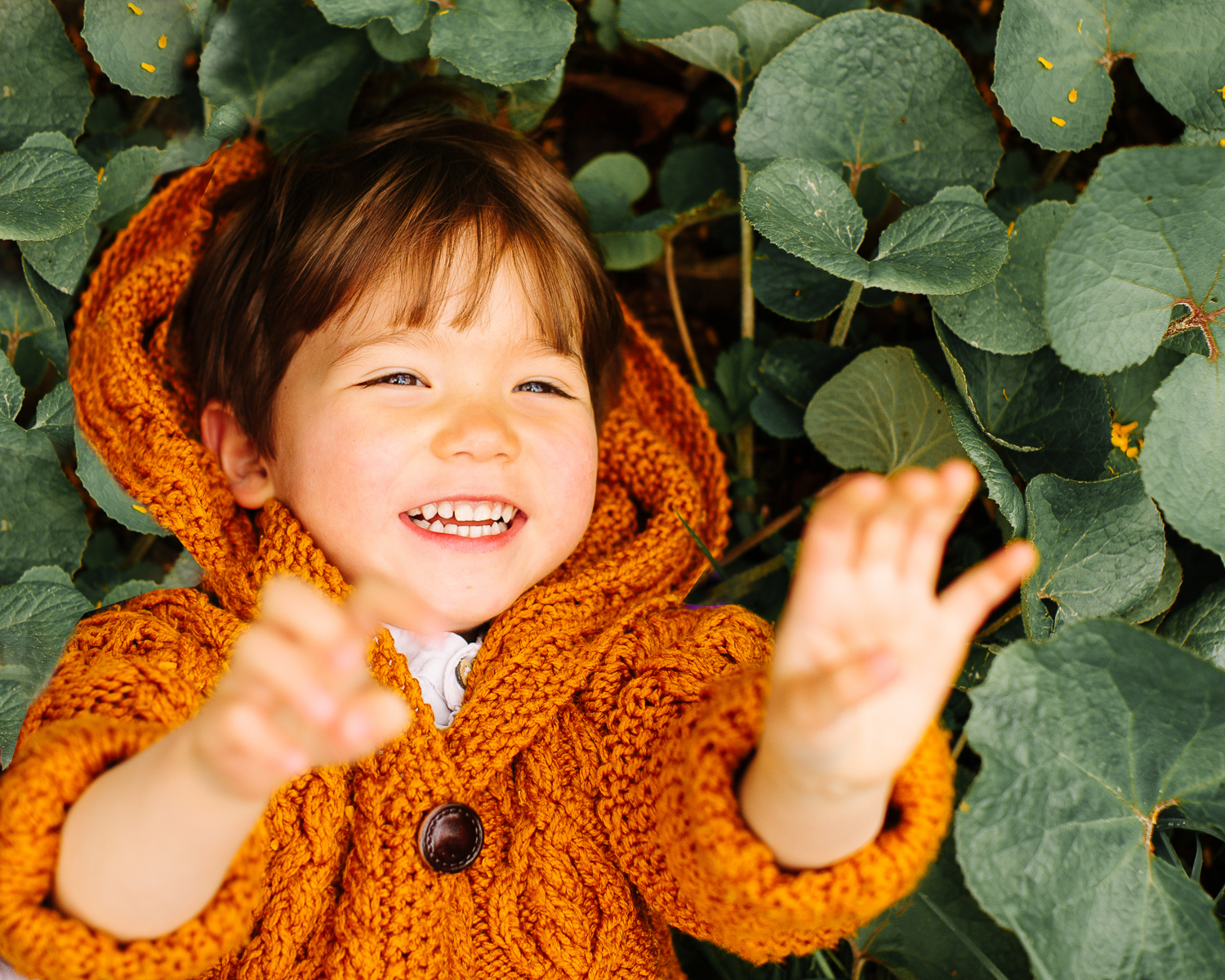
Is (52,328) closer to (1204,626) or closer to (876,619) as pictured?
(876,619)

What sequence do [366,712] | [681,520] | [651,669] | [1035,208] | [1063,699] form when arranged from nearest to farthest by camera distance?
[366,712]
[1063,699]
[651,669]
[1035,208]
[681,520]

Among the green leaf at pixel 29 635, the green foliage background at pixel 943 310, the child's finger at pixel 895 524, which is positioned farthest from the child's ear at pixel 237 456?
the child's finger at pixel 895 524

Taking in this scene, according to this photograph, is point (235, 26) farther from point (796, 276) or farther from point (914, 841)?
point (914, 841)

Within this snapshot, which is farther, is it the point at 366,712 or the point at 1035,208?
the point at 1035,208

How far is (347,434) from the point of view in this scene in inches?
35.6

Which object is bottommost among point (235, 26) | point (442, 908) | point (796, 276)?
point (442, 908)

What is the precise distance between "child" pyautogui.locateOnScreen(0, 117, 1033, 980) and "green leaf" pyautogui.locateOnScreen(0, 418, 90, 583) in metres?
0.13

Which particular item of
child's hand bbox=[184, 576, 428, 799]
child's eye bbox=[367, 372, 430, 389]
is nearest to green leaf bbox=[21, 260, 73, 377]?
child's eye bbox=[367, 372, 430, 389]

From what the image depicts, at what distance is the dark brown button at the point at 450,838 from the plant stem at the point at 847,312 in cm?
70

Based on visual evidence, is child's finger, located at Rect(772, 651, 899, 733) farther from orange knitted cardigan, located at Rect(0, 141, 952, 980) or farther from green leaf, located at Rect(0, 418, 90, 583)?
green leaf, located at Rect(0, 418, 90, 583)

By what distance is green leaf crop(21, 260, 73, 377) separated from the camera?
3.63 ft

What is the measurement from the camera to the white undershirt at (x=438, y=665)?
0.95 m

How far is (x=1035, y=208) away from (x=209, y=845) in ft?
3.23

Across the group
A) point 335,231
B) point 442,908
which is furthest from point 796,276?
point 442,908
